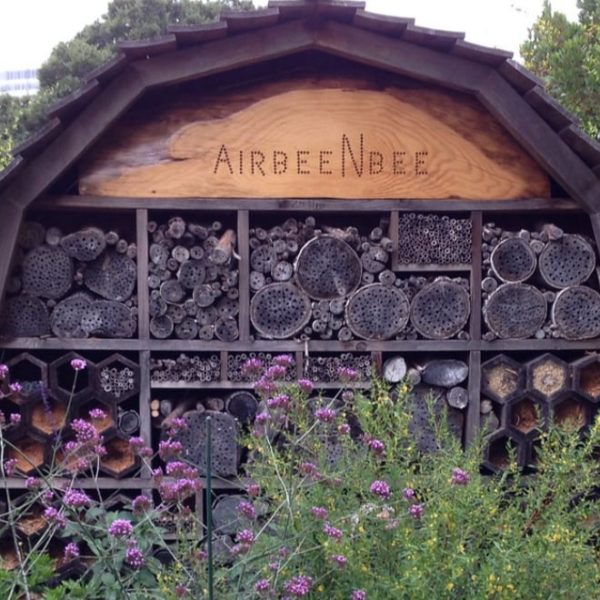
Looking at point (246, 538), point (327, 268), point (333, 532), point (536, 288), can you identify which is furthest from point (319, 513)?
point (536, 288)

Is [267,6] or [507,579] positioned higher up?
[267,6]

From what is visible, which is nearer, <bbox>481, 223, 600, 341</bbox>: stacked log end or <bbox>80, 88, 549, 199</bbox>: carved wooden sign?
<bbox>80, 88, 549, 199</bbox>: carved wooden sign

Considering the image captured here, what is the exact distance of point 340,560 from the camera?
279cm

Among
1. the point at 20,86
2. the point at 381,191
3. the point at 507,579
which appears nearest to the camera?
the point at 507,579

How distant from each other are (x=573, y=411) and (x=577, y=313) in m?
0.55

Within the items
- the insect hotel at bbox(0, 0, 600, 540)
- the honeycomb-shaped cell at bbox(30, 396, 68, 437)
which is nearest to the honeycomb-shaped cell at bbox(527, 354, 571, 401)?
the insect hotel at bbox(0, 0, 600, 540)

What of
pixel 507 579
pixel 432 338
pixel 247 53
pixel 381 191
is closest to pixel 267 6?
pixel 247 53

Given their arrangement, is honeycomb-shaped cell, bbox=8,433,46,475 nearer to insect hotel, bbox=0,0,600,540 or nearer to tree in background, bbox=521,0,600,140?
insect hotel, bbox=0,0,600,540

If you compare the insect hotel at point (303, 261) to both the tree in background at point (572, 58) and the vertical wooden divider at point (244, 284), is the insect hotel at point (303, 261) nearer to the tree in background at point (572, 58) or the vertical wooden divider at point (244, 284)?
the vertical wooden divider at point (244, 284)

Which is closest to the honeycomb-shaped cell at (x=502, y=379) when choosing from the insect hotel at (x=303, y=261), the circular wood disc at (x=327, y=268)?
the insect hotel at (x=303, y=261)

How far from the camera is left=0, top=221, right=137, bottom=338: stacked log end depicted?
4.47 metres

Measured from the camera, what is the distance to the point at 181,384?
4.53 metres

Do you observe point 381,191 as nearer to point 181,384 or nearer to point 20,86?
point 181,384

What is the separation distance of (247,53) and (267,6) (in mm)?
249
